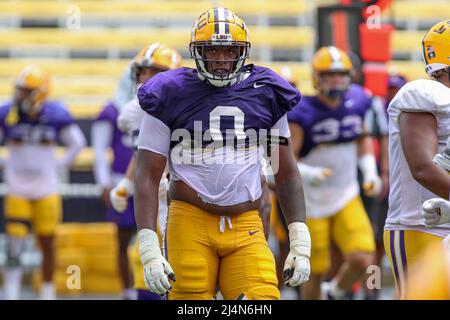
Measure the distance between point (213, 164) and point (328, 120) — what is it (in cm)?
294

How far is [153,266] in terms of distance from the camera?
4.58 m

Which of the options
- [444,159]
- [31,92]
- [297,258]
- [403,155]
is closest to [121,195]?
[297,258]

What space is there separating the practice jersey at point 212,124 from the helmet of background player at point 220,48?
0.20ft

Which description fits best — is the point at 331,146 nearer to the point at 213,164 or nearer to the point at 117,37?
the point at 213,164

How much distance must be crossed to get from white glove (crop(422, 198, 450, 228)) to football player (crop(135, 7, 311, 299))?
61 cm

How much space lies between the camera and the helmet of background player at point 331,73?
7.72 metres

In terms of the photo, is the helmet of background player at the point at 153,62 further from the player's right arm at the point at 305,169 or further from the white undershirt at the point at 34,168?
the white undershirt at the point at 34,168

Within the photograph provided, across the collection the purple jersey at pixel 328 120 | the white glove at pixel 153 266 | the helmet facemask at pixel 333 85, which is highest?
the helmet facemask at pixel 333 85

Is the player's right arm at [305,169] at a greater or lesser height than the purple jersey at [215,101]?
greater

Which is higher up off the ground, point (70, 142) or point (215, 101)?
point (70, 142)

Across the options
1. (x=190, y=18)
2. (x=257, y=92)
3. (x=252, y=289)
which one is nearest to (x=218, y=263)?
(x=252, y=289)

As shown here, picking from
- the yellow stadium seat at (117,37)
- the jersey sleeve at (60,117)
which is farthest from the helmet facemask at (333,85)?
the yellow stadium seat at (117,37)

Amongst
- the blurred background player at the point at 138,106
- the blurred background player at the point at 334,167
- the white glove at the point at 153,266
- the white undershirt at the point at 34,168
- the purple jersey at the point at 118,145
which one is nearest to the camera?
the white glove at the point at 153,266

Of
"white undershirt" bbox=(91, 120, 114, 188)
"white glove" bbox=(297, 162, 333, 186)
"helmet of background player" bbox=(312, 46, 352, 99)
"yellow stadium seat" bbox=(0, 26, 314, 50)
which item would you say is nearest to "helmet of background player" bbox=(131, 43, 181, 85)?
"white glove" bbox=(297, 162, 333, 186)
